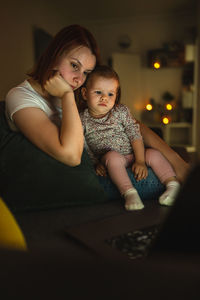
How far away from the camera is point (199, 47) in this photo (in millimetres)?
5641

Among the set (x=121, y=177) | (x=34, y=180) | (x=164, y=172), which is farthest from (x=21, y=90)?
(x=164, y=172)

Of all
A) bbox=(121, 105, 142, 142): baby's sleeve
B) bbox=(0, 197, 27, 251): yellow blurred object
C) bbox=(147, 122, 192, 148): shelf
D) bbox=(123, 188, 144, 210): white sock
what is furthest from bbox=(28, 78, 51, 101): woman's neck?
bbox=(147, 122, 192, 148): shelf

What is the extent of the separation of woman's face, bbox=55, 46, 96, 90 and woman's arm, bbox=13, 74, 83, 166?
0.26 metres

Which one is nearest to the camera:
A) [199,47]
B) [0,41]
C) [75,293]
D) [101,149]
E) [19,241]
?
[75,293]

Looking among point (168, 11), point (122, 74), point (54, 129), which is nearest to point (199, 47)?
point (168, 11)

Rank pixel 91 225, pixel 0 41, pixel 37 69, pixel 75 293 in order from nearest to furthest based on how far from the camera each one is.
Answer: pixel 75 293, pixel 91 225, pixel 37 69, pixel 0 41

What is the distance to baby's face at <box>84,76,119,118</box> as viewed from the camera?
1.54 metres

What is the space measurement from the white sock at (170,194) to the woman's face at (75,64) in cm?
65

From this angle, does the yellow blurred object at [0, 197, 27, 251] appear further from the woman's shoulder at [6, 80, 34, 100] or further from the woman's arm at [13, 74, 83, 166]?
the woman's shoulder at [6, 80, 34, 100]

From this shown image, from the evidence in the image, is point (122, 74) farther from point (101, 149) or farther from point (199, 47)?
point (101, 149)

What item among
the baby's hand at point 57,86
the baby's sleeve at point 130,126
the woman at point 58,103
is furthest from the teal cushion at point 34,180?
the baby's sleeve at point 130,126

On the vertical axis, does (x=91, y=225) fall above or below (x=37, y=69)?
below

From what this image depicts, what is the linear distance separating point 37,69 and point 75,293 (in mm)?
1238

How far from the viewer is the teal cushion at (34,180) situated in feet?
3.24
